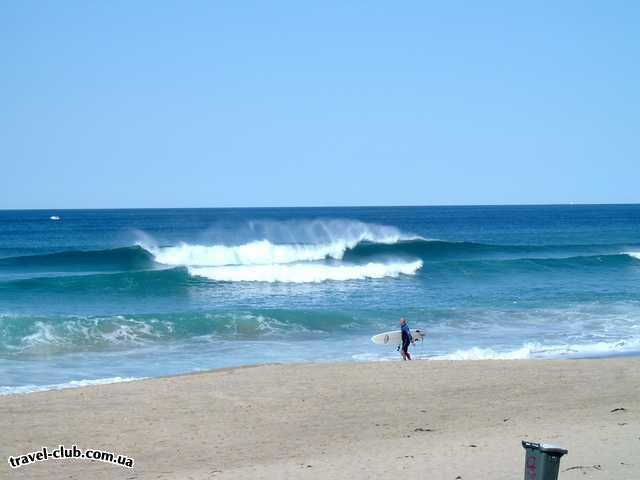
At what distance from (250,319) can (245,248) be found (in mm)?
19796

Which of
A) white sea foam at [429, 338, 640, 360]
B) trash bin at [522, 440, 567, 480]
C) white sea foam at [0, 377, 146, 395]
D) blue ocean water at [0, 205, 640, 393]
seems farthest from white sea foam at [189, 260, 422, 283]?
trash bin at [522, 440, 567, 480]

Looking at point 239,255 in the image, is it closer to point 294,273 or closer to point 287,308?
point 294,273

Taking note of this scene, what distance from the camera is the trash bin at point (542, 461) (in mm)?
5082

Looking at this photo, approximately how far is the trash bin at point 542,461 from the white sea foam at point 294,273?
80.8 ft

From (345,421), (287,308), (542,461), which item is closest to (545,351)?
(345,421)

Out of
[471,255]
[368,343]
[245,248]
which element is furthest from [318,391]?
[471,255]

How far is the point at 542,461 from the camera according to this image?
5.13 m

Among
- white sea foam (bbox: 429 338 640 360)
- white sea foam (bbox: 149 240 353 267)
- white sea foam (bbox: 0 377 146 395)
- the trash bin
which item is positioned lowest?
white sea foam (bbox: 0 377 146 395)

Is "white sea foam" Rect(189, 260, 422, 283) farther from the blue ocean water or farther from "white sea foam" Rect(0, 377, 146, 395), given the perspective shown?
"white sea foam" Rect(0, 377, 146, 395)

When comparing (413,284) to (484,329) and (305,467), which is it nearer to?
(484,329)

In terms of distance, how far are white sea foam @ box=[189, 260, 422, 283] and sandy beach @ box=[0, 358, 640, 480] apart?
16.7m

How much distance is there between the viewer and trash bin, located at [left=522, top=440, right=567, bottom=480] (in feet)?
16.7

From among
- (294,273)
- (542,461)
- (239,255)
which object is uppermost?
(542,461)

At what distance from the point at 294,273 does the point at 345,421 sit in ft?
69.5
